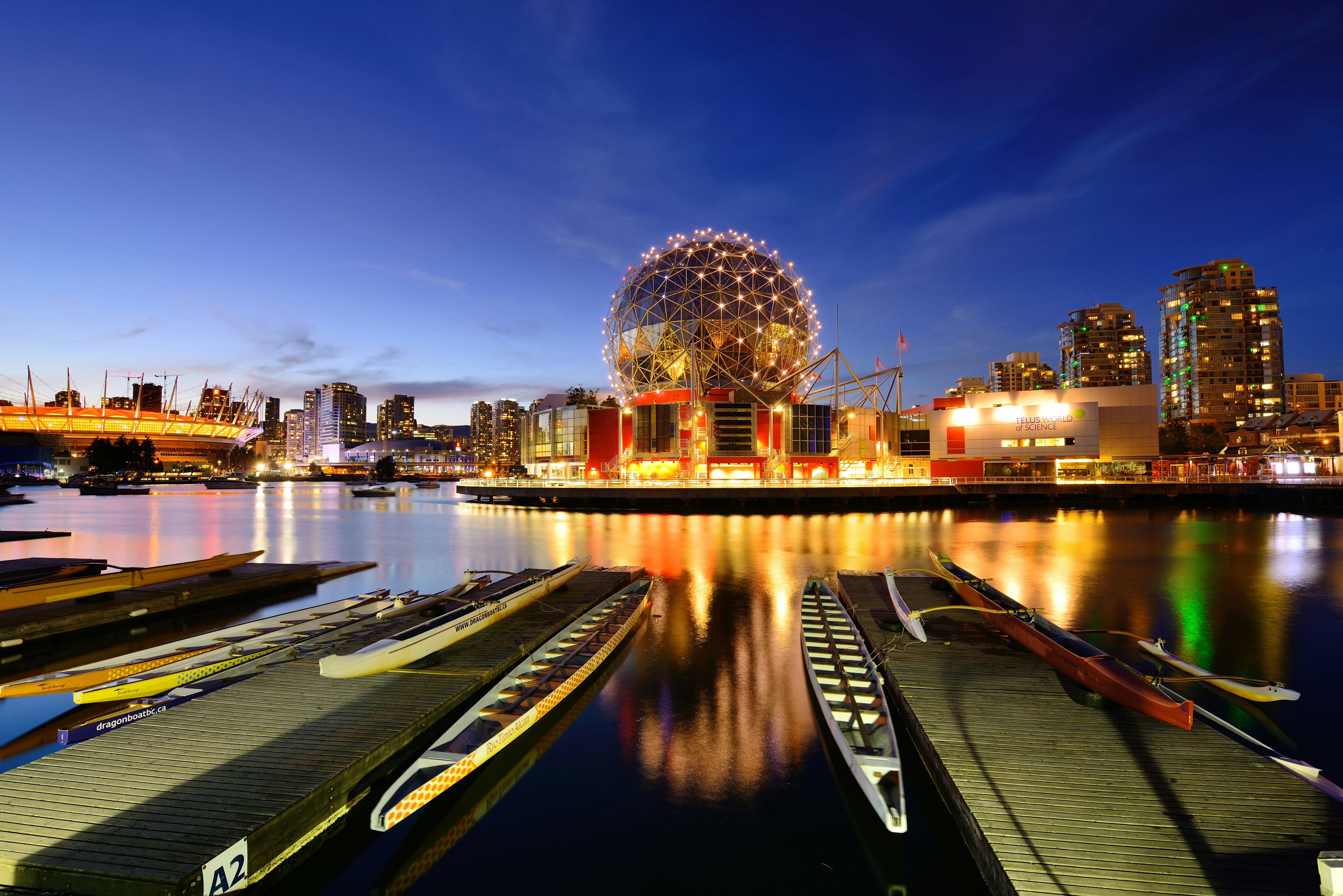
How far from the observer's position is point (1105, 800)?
6.39 metres

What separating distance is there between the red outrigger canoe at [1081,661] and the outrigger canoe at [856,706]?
2.90 m

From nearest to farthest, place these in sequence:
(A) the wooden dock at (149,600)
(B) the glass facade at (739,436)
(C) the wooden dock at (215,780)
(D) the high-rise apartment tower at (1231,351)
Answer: (C) the wooden dock at (215,780) < (A) the wooden dock at (149,600) < (B) the glass facade at (739,436) < (D) the high-rise apartment tower at (1231,351)

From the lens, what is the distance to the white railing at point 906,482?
5734cm

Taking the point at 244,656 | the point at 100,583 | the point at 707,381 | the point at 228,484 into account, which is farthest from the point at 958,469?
the point at 228,484

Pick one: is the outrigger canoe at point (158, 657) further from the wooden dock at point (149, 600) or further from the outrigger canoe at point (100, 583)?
the outrigger canoe at point (100, 583)

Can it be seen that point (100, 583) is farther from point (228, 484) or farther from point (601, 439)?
point (228, 484)

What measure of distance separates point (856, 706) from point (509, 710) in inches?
206

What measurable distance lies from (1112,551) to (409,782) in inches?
1340

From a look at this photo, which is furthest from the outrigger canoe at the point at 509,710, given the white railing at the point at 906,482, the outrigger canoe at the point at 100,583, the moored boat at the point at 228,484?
the moored boat at the point at 228,484

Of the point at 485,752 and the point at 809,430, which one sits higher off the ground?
the point at 809,430

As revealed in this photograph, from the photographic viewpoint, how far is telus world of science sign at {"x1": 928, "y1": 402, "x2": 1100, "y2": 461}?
6925 cm

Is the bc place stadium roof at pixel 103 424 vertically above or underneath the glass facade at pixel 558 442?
above

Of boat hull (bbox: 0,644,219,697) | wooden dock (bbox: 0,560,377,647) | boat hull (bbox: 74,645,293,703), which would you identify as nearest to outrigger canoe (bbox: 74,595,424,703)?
boat hull (bbox: 74,645,293,703)

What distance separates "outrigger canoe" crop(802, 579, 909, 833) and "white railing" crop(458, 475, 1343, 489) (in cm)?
4206
